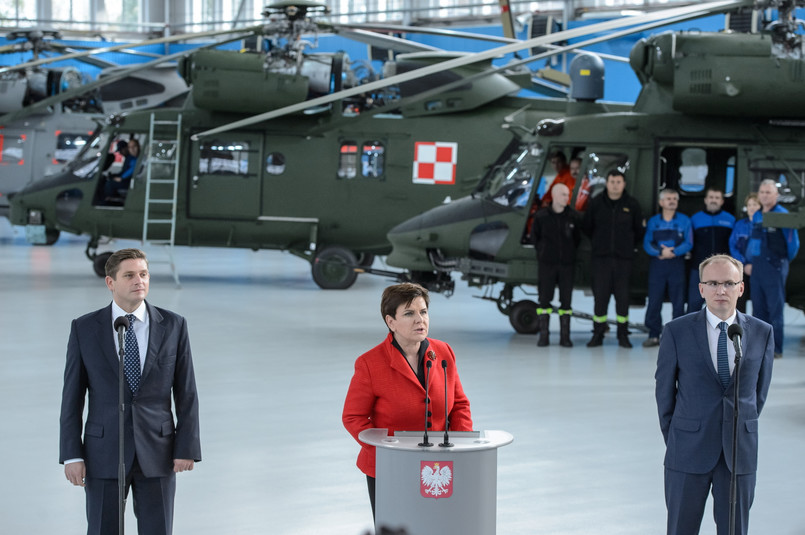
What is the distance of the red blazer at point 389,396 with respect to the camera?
11.0 feet

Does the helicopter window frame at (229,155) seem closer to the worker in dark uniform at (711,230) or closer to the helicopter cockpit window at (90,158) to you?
the helicopter cockpit window at (90,158)

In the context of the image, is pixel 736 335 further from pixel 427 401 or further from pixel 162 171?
pixel 162 171

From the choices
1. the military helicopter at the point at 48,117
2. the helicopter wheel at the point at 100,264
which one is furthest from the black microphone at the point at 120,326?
the military helicopter at the point at 48,117

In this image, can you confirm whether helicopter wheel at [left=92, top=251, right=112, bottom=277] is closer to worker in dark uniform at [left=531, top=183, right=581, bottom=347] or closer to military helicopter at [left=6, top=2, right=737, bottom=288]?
military helicopter at [left=6, top=2, right=737, bottom=288]

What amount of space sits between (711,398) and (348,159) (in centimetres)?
1000

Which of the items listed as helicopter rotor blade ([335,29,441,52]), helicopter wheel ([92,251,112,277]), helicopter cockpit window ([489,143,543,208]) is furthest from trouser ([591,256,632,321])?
helicopter wheel ([92,251,112,277])

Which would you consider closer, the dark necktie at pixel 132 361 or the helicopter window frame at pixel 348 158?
the dark necktie at pixel 132 361

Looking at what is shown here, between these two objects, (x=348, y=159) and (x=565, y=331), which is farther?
(x=348, y=159)

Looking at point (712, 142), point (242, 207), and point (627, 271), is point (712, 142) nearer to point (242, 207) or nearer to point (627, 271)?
point (627, 271)

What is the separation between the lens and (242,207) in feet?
43.5

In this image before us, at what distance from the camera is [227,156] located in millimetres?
13227

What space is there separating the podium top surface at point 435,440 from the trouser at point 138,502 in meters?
0.76

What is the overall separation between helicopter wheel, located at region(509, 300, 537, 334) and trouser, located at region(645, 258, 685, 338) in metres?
1.22

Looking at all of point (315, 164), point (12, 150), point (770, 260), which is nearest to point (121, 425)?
point (770, 260)
